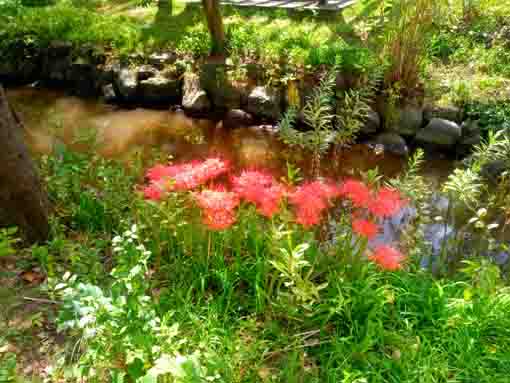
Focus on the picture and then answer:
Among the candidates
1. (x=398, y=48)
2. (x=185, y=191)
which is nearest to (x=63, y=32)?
(x=398, y=48)

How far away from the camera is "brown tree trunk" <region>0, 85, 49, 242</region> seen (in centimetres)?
226

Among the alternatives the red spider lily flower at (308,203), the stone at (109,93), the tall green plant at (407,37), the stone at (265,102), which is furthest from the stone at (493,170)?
the stone at (109,93)

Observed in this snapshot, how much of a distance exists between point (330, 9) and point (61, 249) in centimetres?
610

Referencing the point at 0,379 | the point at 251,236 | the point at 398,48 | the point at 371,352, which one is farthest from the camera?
the point at 398,48

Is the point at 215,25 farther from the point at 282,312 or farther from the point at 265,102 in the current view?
the point at 282,312

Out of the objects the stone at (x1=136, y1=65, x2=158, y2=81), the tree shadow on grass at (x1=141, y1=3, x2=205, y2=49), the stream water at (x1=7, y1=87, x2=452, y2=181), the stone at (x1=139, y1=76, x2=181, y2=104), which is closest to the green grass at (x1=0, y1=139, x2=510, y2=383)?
the stream water at (x1=7, y1=87, x2=452, y2=181)

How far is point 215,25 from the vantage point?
5582mm

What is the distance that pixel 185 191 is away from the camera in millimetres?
2383

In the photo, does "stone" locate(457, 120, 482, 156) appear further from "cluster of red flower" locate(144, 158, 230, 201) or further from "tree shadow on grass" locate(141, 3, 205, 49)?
"tree shadow on grass" locate(141, 3, 205, 49)

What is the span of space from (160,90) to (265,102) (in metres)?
1.65

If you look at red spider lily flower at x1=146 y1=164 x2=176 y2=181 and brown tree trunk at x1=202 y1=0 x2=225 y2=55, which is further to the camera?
brown tree trunk at x1=202 y1=0 x2=225 y2=55

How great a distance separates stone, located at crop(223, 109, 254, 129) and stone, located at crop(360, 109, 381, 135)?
59.1 inches

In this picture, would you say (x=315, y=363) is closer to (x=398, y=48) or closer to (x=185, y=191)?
(x=185, y=191)

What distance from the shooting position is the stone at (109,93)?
6.14 meters
